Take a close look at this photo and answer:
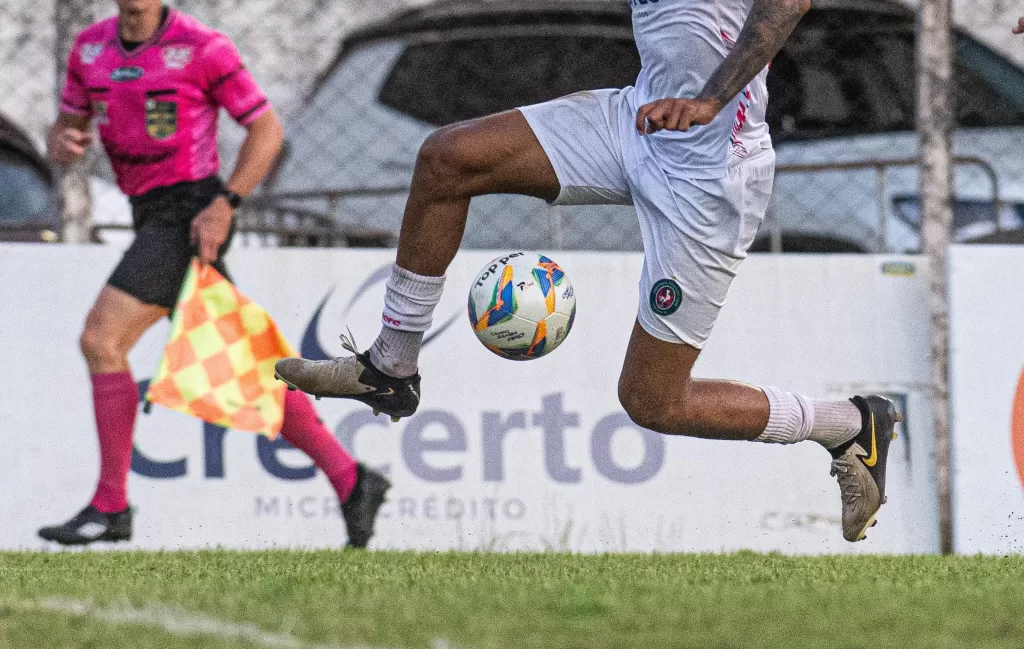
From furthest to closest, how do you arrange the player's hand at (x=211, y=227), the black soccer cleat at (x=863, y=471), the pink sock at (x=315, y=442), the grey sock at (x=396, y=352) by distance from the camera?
the pink sock at (x=315, y=442)
the player's hand at (x=211, y=227)
the black soccer cleat at (x=863, y=471)
the grey sock at (x=396, y=352)

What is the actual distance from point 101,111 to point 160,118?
32 centimetres

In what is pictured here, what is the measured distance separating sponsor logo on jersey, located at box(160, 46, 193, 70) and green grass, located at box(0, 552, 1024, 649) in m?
2.44

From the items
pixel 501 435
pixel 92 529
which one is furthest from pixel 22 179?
pixel 501 435

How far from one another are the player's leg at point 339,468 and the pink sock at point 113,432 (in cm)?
75

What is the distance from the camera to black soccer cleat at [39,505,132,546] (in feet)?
22.9

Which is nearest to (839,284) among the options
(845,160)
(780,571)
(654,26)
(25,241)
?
(845,160)

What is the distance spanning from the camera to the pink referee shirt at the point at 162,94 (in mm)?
6938

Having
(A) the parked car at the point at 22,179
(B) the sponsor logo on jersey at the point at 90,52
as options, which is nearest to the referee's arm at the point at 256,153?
(B) the sponsor logo on jersey at the point at 90,52

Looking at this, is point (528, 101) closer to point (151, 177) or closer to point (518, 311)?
point (151, 177)

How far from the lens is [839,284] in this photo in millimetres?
7512

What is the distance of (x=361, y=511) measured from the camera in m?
7.12

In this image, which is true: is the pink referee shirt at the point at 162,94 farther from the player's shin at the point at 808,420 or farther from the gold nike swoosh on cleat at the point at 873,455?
the gold nike swoosh on cleat at the point at 873,455

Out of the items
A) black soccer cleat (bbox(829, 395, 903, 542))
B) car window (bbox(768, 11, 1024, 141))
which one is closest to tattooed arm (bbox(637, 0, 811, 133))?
black soccer cleat (bbox(829, 395, 903, 542))

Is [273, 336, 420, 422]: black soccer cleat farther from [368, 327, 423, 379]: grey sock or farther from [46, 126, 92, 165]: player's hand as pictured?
[46, 126, 92, 165]: player's hand
